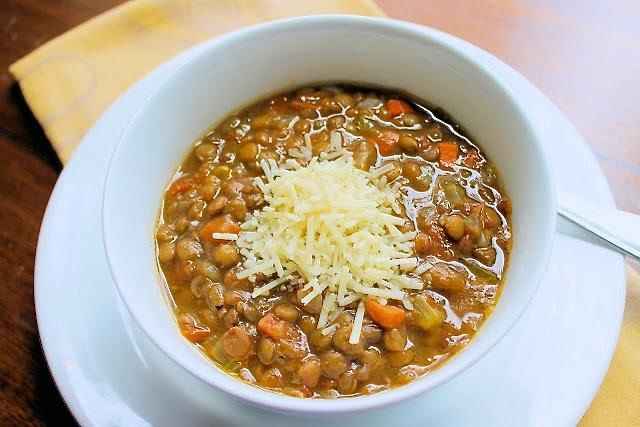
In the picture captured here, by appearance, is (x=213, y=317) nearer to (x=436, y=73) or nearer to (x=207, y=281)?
(x=207, y=281)

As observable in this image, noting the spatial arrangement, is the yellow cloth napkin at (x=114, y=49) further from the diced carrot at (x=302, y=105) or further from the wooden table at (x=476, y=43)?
the diced carrot at (x=302, y=105)

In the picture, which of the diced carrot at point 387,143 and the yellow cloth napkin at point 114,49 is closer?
the diced carrot at point 387,143

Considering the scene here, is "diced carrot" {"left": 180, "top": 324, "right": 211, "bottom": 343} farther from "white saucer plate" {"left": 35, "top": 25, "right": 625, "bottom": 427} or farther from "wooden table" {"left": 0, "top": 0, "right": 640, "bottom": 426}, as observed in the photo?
"wooden table" {"left": 0, "top": 0, "right": 640, "bottom": 426}

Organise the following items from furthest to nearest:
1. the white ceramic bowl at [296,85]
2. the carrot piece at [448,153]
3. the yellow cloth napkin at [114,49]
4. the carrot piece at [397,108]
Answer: the yellow cloth napkin at [114,49] < the carrot piece at [397,108] < the carrot piece at [448,153] < the white ceramic bowl at [296,85]

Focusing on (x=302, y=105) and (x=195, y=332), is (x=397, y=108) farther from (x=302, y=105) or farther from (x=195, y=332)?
(x=195, y=332)

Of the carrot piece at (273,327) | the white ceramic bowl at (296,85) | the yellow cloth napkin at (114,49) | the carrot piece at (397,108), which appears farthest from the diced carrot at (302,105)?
the carrot piece at (273,327)

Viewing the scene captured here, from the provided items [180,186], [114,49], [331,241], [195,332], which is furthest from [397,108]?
[114,49]

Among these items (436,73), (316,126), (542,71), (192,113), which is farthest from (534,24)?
(192,113)
